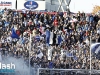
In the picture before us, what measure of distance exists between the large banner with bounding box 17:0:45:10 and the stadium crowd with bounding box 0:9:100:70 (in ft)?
20.9

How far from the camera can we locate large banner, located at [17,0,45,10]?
33.2 meters

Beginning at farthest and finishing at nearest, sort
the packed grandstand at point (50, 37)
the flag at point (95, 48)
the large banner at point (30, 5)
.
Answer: the large banner at point (30, 5), the packed grandstand at point (50, 37), the flag at point (95, 48)

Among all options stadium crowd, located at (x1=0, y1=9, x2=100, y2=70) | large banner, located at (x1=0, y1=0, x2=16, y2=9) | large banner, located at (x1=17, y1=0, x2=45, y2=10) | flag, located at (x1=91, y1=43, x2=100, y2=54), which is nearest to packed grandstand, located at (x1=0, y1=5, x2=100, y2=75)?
stadium crowd, located at (x1=0, y1=9, x2=100, y2=70)

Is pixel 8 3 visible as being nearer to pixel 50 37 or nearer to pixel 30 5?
pixel 30 5

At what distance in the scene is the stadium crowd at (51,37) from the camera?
887 inches

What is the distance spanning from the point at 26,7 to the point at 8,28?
9377 mm

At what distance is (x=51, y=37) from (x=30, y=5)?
11.3m

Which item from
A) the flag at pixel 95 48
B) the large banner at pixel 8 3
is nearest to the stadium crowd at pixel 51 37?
the flag at pixel 95 48

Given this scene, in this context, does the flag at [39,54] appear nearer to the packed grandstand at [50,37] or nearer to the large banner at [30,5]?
the packed grandstand at [50,37]

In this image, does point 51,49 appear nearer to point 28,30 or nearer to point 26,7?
point 28,30

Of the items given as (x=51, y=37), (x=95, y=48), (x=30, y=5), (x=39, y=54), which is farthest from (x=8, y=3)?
(x=95, y=48)

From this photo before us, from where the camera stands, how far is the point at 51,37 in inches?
947

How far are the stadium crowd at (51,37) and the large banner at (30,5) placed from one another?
636cm

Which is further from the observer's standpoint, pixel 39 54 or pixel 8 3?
pixel 8 3
